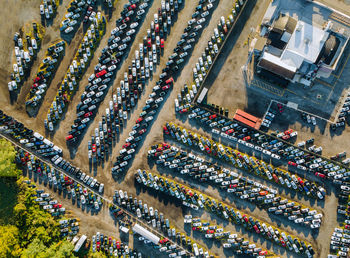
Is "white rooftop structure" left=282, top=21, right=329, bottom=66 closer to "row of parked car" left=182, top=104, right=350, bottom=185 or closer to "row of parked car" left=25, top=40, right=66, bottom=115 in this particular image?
"row of parked car" left=182, top=104, right=350, bottom=185

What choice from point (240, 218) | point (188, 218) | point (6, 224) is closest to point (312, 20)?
point (240, 218)

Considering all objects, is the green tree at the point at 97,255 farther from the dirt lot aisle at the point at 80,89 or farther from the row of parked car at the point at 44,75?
the row of parked car at the point at 44,75

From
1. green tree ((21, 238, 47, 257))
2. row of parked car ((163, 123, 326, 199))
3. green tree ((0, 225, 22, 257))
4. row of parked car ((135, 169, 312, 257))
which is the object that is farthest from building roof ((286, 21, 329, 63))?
green tree ((0, 225, 22, 257))

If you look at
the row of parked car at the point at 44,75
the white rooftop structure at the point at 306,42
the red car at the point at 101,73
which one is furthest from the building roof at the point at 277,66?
the row of parked car at the point at 44,75

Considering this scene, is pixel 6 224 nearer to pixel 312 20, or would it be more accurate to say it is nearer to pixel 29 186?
pixel 29 186

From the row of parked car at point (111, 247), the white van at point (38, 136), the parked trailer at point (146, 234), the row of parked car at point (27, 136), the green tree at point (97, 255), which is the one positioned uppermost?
the white van at point (38, 136)

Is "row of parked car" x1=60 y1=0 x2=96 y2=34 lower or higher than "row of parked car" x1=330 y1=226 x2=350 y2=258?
higher
